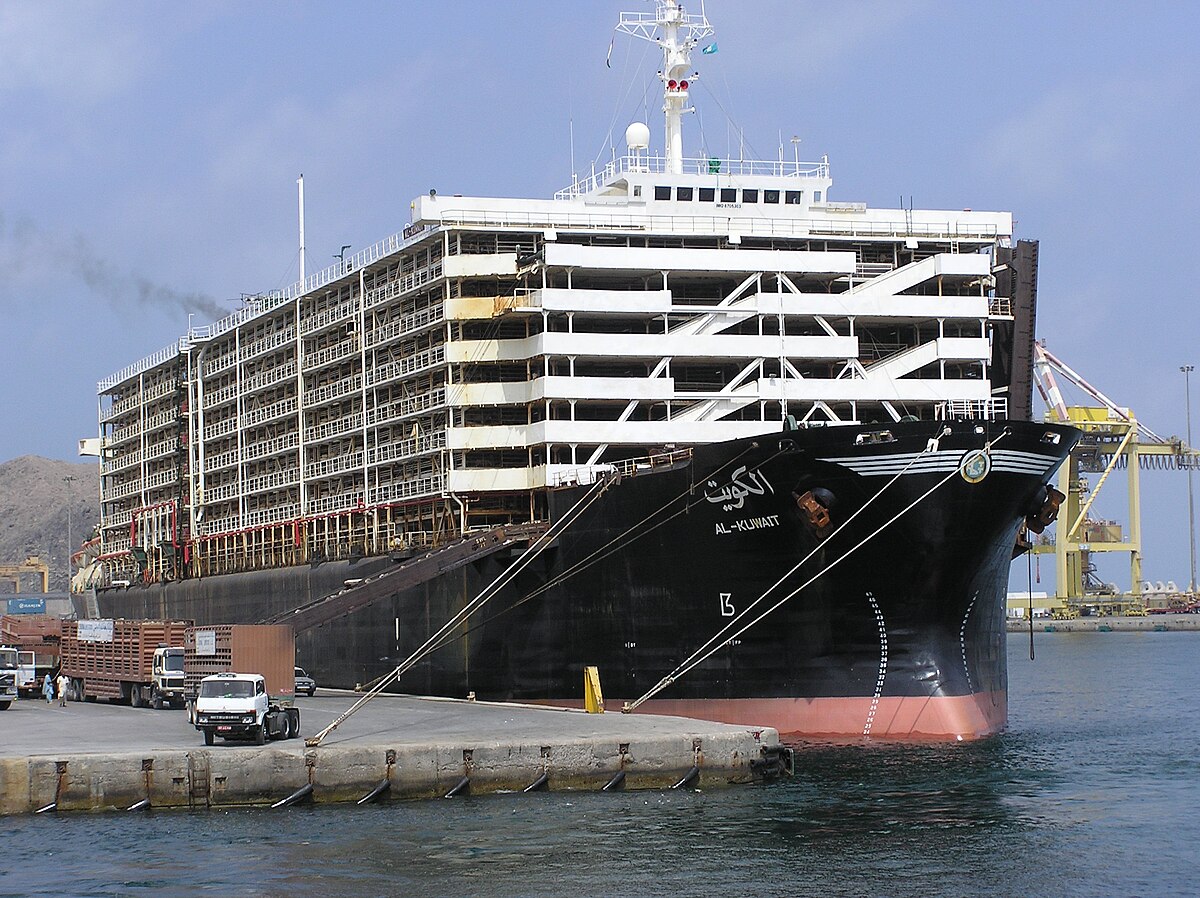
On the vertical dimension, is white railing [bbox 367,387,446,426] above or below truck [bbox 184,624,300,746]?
above

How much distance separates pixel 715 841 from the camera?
1129 inches

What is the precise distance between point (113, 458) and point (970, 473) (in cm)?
6467

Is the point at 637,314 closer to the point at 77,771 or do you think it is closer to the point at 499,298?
the point at 499,298

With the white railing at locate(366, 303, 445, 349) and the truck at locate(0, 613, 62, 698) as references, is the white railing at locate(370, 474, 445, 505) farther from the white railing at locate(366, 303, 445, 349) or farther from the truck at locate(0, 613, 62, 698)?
the truck at locate(0, 613, 62, 698)

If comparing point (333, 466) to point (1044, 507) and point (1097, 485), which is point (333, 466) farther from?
point (1097, 485)

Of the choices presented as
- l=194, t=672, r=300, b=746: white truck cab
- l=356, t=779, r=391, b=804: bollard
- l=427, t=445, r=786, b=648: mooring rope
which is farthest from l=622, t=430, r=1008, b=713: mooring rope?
l=194, t=672, r=300, b=746: white truck cab

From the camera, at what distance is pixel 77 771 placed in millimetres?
31641

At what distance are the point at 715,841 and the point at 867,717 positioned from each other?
12195 millimetres

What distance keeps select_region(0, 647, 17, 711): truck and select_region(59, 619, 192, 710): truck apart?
229 cm

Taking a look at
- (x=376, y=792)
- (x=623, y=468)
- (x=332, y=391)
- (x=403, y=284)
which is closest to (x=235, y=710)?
(x=376, y=792)

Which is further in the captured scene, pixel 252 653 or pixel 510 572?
pixel 510 572

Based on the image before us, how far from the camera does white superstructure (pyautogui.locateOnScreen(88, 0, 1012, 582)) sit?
47312 mm

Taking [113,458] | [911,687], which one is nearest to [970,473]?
[911,687]

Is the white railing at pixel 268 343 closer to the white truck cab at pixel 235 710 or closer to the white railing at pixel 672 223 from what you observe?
the white railing at pixel 672 223
